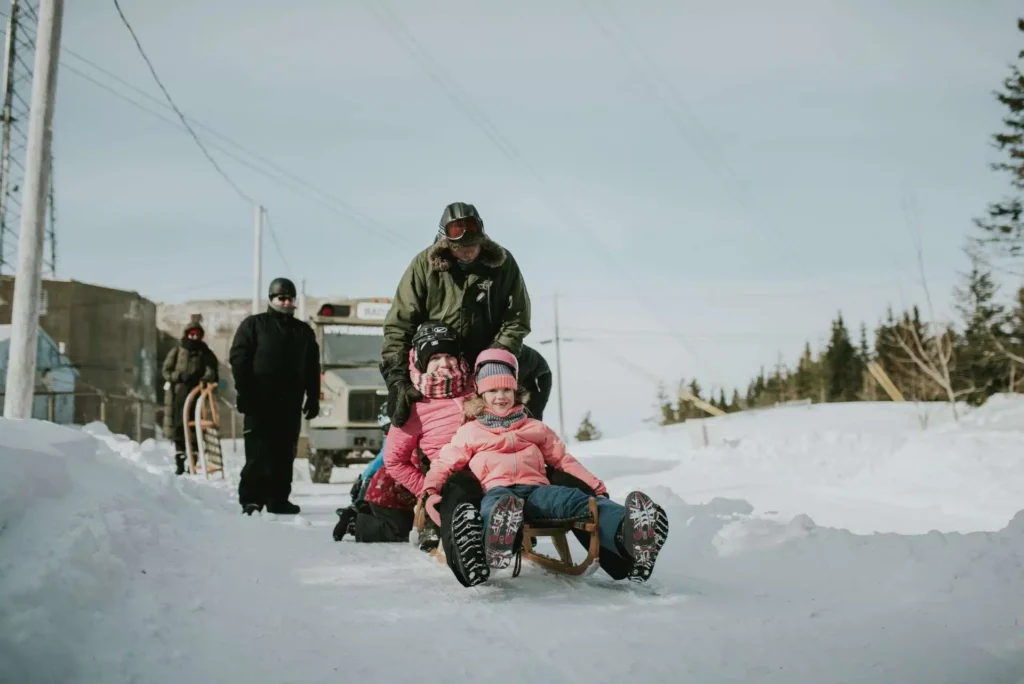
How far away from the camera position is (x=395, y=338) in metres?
5.05

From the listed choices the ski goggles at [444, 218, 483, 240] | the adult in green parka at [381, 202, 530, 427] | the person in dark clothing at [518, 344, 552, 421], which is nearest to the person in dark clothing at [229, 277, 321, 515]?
the adult in green parka at [381, 202, 530, 427]

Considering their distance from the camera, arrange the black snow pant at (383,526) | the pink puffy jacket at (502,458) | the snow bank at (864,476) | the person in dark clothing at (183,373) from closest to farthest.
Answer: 1. the pink puffy jacket at (502,458)
2. the black snow pant at (383,526)
3. the snow bank at (864,476)
4. the person in dark clothing at (183,373)

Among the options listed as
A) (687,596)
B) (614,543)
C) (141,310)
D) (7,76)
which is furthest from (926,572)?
(141,310)

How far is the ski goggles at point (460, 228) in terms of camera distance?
4859 mm

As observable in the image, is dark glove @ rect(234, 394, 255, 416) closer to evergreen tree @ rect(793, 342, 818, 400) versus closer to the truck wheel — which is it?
the truck wheel

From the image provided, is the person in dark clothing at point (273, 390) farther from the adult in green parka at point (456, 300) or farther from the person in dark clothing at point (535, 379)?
the person in dark clothing at point (535, 379)

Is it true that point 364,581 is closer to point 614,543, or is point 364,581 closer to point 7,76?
point 614,543

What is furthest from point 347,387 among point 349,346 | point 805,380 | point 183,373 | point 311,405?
point 805,380

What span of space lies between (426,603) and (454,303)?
79.4 inches

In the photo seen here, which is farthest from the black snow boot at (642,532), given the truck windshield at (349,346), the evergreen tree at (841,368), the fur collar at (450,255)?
the evergreen tree at (841,368)

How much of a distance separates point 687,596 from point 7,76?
8.13 metres

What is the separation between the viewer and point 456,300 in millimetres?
5039

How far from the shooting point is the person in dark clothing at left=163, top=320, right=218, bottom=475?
10898 mm

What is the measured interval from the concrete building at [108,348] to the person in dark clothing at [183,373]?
5190 mm
